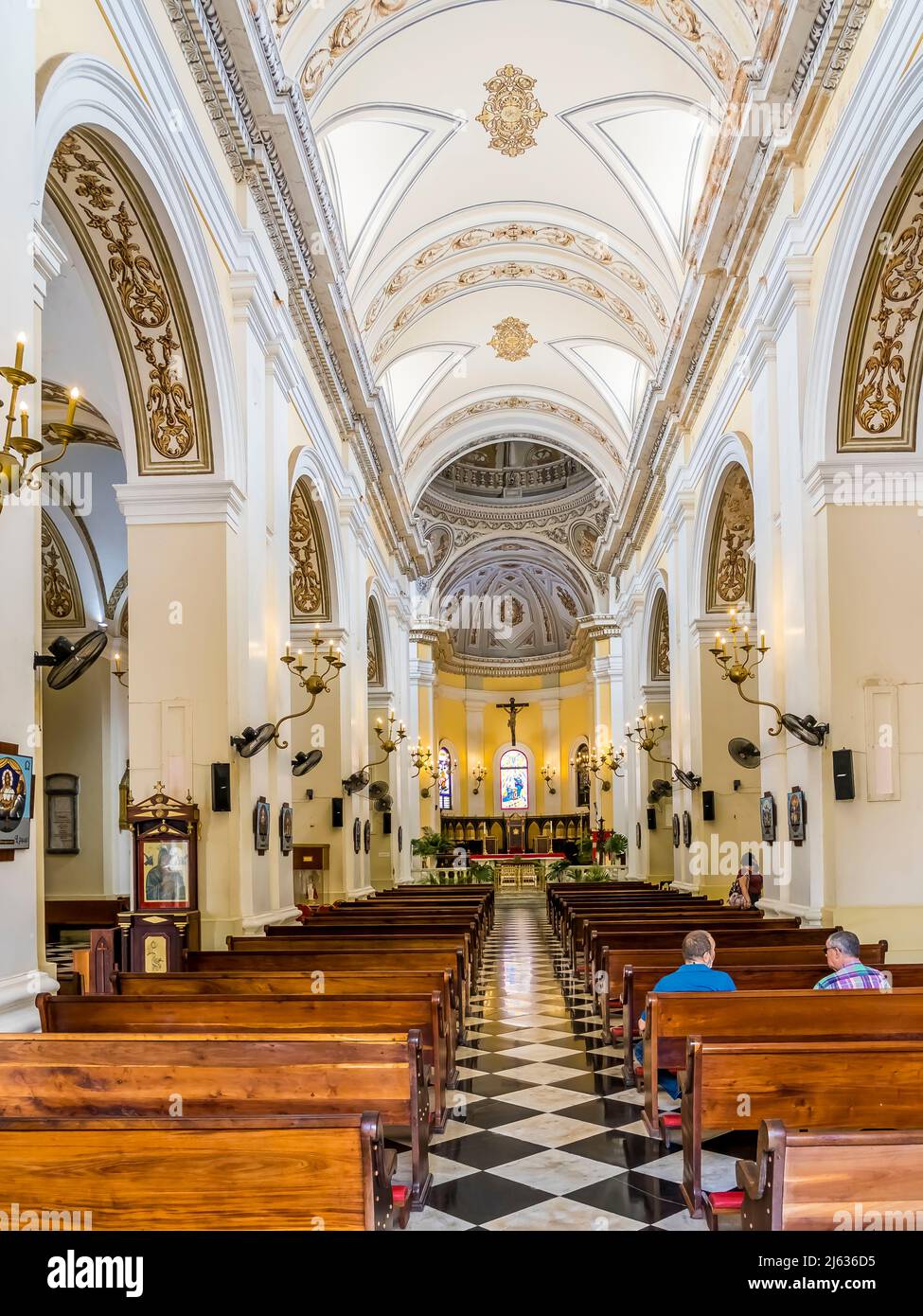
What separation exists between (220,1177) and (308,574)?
12.3 m

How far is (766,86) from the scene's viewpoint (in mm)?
8969

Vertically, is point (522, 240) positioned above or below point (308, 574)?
above

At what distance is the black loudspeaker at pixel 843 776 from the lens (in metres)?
8.34

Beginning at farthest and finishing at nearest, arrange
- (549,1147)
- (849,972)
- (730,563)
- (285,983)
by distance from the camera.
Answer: (730,563) → (285,983) → (849,972) → (549,1147)

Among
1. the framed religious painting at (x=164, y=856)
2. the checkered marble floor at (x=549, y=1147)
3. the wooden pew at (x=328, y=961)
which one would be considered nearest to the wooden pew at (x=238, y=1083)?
the checkered marble floor at (x=549, y=1147)

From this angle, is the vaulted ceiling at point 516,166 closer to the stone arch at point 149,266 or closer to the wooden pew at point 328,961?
the stone arch at point 149,266

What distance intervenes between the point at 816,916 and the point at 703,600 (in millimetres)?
6592

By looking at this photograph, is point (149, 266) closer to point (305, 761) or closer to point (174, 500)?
point (174, 500)

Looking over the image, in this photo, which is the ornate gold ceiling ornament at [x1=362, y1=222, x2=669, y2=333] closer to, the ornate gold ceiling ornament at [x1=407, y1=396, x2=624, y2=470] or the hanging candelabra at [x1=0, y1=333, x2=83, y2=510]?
the ornate gold ceiling ornament at [x1=407, y1=396, x2=624, y2=470]

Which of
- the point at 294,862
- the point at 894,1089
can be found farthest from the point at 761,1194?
the point at 294,862

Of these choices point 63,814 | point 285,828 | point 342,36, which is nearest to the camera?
point 285,828

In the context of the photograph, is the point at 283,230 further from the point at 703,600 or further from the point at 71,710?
the point at 71,710

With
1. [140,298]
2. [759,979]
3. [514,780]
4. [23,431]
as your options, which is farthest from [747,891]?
[514,780]

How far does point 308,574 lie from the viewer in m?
14.7
